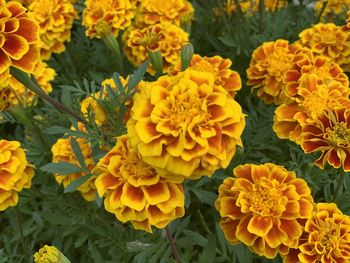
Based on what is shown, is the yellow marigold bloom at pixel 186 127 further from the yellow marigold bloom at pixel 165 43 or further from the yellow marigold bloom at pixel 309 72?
the yellow marigold bloom at pixel 165 43

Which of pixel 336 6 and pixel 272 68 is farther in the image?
pixel 336 6

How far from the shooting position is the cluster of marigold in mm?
1017

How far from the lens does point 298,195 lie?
40.8 inches

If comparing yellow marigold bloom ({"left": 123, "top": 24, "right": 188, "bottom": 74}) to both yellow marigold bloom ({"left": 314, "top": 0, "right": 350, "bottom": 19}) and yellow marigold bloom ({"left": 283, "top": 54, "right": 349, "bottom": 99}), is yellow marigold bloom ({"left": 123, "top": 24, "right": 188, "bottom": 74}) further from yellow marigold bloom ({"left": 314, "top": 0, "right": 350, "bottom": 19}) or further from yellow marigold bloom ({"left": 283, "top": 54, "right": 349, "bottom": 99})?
yellow marigold bloom ({"left": 314, "top": 0, "right": 350, "bottom": 19})

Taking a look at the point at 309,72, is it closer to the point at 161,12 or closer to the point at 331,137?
the point at 331,137

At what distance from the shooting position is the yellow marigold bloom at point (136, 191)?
2.98 ft

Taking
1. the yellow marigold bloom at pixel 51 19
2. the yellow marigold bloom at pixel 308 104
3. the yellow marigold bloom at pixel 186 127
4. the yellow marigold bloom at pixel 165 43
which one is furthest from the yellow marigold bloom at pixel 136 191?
the yellow marigold bloom at pixel 51 19

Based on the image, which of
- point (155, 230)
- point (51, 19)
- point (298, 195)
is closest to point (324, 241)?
point (298, 195)

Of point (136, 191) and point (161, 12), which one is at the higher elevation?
point (136, 191)

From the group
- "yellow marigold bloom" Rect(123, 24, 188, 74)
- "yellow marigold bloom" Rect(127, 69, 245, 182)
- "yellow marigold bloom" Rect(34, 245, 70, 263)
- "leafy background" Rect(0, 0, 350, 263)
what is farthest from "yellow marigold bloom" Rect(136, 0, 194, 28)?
"yellow marigold bloom" Rect(34, 245, 70, 263)

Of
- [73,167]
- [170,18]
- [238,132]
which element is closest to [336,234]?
[238,132]

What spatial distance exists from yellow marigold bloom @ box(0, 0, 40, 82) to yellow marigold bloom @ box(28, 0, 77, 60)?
2.90ft

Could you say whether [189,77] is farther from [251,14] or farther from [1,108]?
[251,14]

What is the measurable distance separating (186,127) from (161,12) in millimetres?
1065
